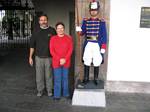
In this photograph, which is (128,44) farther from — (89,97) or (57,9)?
(57,9)

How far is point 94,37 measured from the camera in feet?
22.2

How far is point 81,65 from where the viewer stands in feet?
24.3

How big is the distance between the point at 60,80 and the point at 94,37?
117 cm

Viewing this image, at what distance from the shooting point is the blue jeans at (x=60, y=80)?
688 cm

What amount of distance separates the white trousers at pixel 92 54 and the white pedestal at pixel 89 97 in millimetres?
606

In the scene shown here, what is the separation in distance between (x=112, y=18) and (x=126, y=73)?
1.33 m

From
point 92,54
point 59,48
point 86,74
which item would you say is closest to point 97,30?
point 92,54

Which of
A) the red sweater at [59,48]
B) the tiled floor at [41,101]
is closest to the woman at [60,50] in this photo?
the red sweater at [59,48]

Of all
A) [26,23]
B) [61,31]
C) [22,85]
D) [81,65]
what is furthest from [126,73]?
[26,23]

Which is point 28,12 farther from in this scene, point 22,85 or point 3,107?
point 3,107

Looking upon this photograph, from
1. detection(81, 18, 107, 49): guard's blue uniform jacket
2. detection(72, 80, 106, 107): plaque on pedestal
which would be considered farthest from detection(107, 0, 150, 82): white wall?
detection(72, 80, 106, 107): plaque on pedestal

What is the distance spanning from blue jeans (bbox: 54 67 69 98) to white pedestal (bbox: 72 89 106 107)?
0.43 metres

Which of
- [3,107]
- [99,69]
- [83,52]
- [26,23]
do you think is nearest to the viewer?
[3,107]

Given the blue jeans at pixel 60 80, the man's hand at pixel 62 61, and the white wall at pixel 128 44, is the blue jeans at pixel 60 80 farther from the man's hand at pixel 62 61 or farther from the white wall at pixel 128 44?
the white wall at pixel 128 44
